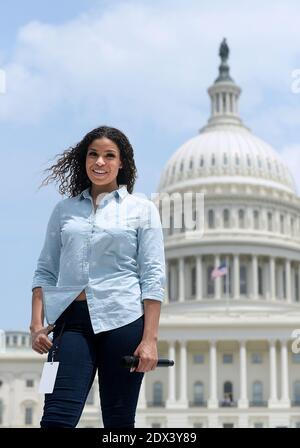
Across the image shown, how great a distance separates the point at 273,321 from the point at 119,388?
86162mm

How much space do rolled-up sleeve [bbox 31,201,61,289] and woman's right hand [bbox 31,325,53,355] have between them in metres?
0.48

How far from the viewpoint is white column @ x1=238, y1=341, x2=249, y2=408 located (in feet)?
297

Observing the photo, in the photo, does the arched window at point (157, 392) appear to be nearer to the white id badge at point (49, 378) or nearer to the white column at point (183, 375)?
the white column at point (183, 375)

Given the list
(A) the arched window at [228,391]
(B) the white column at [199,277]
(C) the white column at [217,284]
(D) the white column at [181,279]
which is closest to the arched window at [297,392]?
(A) the arched window at [228,391]

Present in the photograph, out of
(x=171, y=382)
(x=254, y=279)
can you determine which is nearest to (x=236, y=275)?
(x=254, y=279)

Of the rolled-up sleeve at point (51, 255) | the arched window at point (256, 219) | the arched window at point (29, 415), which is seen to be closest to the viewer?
the rolled-up sleeve at point (51, 255)

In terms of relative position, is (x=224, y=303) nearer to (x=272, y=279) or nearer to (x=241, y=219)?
(x=272, y=279)

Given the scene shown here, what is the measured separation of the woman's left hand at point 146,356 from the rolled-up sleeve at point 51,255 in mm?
1078

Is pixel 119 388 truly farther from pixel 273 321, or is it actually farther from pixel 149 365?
pixel 273 321

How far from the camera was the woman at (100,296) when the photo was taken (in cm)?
751

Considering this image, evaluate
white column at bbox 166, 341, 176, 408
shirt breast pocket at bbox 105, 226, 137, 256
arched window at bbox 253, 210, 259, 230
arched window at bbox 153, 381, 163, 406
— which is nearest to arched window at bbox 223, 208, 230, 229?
arched window at bbox 253, 210, 259, 230

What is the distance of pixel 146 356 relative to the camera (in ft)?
24.2

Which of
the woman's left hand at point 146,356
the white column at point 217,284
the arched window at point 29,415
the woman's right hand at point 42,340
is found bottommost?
the woman's left hand at point 146,356
